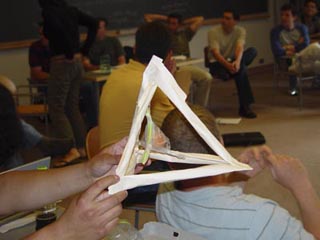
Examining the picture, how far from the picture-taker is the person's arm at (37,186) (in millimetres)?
1457

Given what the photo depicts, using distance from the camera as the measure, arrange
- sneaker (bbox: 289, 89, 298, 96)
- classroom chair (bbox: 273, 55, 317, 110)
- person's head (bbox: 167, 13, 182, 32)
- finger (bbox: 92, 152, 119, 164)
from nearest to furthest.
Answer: finger (bbox: 92, 152, 119, 164), classroom chair (bbox: 273, 55, 317, 110), person's head (bbox: 167, 13, 182, 32), sneaker (bbox: 289, 89, 298, 96)

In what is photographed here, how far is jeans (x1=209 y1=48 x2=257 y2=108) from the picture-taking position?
6332 mm

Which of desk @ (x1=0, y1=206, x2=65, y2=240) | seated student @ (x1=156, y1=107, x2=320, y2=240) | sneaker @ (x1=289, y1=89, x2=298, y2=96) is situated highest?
seated student @ (x1=156, y1=107, x2=320, y2=240)

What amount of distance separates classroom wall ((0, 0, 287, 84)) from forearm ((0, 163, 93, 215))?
4964mm

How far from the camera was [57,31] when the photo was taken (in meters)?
4.58

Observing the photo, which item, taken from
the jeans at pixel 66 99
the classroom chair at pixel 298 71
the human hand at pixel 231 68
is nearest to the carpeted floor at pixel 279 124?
the classroom chair at pixel 298 71

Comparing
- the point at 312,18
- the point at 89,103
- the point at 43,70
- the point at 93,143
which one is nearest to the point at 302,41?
the point at 312,18

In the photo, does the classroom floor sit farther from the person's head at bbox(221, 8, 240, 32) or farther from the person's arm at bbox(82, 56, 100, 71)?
the person's arm at bbox(82, 56, 100, 71)

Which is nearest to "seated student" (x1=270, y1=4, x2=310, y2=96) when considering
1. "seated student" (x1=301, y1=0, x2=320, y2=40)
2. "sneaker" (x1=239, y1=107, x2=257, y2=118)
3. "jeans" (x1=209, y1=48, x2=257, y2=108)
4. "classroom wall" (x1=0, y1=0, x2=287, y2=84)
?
"jeans" (x1=209, y1=48, x2=257, y2=108)

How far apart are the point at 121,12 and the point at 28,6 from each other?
4.84 feet

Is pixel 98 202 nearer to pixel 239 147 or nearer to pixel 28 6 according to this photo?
pixel 239 147

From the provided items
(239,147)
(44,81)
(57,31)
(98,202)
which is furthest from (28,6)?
(98,202)

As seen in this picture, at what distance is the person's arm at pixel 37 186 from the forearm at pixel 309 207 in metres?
0.65

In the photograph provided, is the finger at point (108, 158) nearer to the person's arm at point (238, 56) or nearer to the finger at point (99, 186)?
the finger at point (99, 186)
